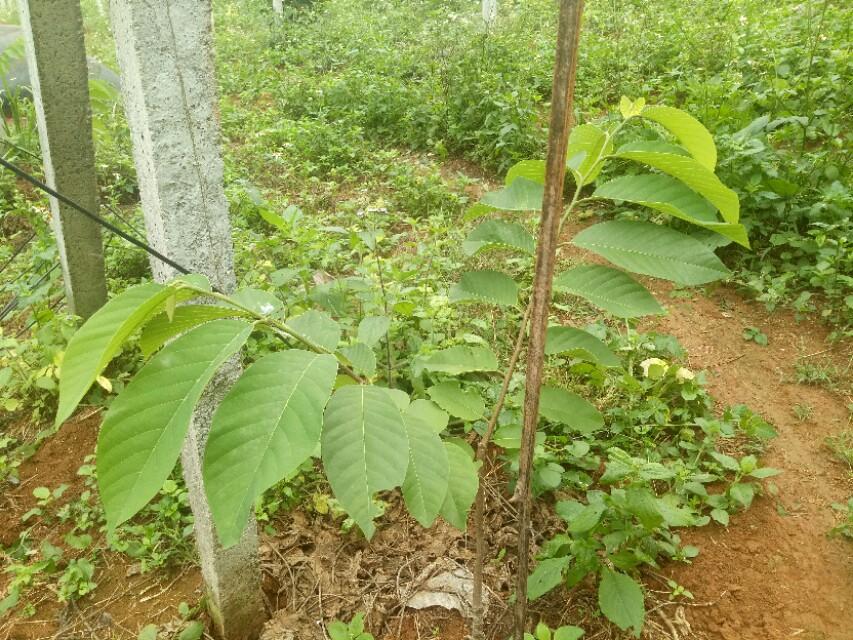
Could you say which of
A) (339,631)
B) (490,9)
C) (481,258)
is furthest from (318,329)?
(490,9)

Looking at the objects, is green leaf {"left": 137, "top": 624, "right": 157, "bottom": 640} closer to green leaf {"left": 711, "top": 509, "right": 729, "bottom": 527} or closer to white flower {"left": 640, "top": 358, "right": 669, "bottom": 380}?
green leaf {"left": 711, "top": 509, "right": 729, "bottom": 527}

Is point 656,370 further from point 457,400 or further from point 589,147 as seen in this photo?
point 589,147

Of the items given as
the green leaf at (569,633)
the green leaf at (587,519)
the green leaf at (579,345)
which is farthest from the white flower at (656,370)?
the green leaf at (579,345)

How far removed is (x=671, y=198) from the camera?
3.31 feet

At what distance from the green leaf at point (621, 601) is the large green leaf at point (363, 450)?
4.16ft

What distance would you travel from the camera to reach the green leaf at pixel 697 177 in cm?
95

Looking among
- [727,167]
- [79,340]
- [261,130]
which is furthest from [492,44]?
[79,340]

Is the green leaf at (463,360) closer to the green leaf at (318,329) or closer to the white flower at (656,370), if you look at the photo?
the green leaf at (318,329)

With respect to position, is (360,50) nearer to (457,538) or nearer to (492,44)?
(492,44)

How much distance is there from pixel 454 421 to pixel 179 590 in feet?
4.18

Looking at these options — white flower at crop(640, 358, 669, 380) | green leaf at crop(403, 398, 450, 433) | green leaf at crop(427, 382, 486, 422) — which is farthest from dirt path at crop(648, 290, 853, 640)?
green leaf at crop(403, 398, 450, 433)

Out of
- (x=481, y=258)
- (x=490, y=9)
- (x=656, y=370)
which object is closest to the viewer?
(x=656, y=370)

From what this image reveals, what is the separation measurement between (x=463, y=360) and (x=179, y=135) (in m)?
0.81

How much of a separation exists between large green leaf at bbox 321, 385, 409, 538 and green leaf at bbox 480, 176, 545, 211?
460 mm
